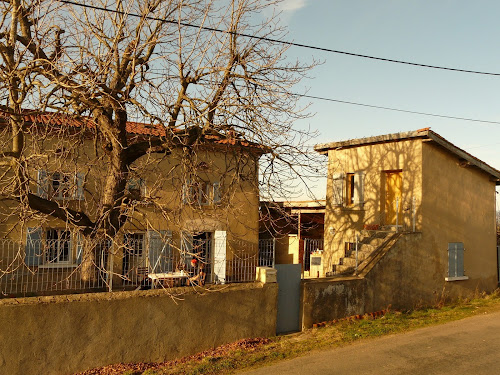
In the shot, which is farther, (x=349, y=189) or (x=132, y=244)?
(x=349, y=189)

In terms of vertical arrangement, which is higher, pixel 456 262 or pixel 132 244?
pixel 132 244

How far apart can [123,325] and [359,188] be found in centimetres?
960

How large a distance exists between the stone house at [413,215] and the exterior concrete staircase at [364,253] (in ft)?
0.09

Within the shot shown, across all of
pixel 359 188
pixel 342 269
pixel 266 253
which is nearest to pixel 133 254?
pixel 266 253

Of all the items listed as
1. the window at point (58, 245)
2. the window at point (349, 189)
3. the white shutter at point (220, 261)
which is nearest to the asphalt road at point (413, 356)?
the white shutter at point (220, 261)

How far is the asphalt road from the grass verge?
1.10ft

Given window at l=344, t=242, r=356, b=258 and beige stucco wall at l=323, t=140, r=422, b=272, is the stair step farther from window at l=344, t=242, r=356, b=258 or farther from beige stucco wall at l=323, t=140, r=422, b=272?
beige stucco wall at l=323, t=140, r=422, b=272

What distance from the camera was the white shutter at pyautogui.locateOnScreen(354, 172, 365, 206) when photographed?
14.5 m

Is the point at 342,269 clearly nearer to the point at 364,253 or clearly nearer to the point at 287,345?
the point at 364,253

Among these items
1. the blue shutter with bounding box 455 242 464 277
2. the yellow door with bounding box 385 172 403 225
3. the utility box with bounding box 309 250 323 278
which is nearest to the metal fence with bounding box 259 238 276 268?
the yellow door with bounding box 385 172 403 225

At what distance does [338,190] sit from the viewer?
1506cm

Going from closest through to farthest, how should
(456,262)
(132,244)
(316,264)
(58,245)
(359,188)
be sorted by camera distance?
(58,245) < (132,244) < (456,262) < (359,188) < (316,264)

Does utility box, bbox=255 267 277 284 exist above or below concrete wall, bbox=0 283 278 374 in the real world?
above

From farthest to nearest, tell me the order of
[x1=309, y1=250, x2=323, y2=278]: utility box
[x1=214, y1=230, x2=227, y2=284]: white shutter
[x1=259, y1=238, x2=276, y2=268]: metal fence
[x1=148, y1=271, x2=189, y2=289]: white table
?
[x1=309, y1=250, x2=323, y2=278]: utility box → [x1=259, y1=238, x2=276, y2=268]: metal fence → [x1=214, y1=230, x2=227, y2=284]: white shutter → [x1=148, y1=271, x2=189, y2=289]: white table
